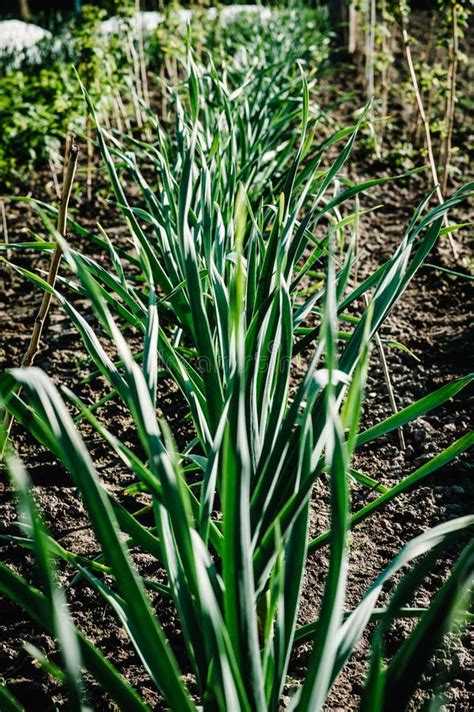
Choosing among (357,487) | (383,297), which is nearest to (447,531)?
(383,297)

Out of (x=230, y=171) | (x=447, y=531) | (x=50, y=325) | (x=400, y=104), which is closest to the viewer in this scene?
(x=447, y=531)

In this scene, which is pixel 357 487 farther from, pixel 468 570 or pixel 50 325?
pixel 50 325

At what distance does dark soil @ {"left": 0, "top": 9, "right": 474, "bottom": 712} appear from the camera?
4.01 feet

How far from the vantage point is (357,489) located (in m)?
1.71

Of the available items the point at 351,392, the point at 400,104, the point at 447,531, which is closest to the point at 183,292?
the point at 351,392


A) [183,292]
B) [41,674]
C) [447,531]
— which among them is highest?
[183,292]

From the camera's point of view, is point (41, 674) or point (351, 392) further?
point (41, 674)

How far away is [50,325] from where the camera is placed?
8.23ft

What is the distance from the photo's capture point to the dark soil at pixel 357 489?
1.22 metres

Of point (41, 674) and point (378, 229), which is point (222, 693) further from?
point (378, 229)

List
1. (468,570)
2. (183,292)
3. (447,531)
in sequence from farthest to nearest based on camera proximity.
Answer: (183,292), (447,531), (468,570)

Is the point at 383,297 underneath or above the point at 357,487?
above

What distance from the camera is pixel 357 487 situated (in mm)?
1724

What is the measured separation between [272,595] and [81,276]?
0.51 meters
